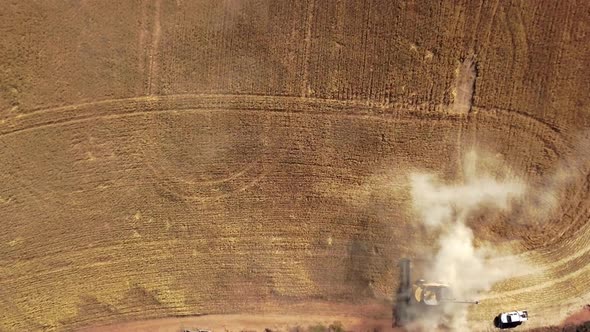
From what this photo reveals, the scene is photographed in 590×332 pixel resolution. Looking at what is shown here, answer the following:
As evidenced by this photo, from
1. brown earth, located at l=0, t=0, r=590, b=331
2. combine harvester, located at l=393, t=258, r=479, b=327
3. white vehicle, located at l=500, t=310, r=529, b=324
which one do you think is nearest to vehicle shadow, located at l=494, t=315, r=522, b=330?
white vehicle, located at l=500, t=310, r=529, b=324

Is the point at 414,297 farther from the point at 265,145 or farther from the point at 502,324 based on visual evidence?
the point at 265,145

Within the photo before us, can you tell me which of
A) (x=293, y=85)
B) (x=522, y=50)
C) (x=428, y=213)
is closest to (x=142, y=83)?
(x=293, y=85)

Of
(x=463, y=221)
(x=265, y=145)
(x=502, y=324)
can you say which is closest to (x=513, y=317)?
(x=502, y=324)

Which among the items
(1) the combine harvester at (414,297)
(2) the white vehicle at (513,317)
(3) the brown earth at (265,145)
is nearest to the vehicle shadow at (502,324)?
(2) the white vehicle at (513,317)

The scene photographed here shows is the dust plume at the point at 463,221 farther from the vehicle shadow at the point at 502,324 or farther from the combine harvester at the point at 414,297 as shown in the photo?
the vehicle shadow at the point at 502,324

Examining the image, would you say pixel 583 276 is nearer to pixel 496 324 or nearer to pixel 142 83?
pixel 496 324
